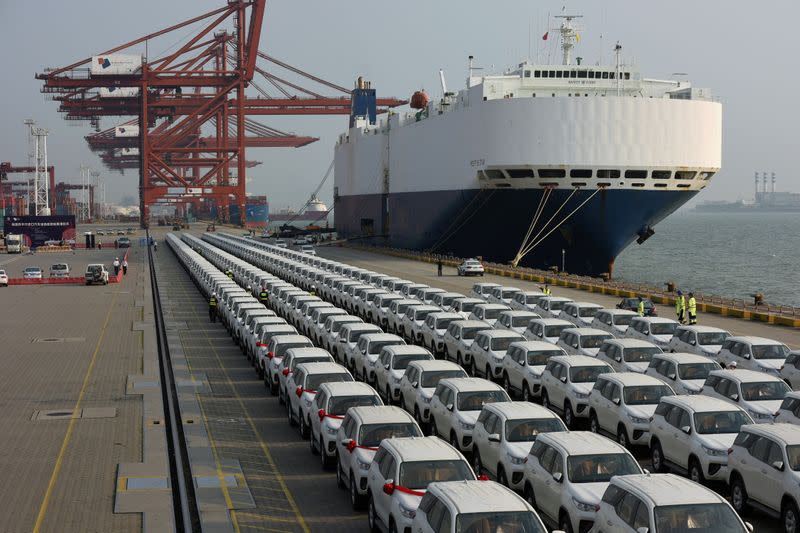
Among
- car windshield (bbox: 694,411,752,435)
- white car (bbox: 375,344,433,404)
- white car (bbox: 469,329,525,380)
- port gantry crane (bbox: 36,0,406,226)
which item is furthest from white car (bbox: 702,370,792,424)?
port gantry crane (bbox: 36,0,406,226)

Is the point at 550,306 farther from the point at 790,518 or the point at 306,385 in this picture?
the point at 790,518

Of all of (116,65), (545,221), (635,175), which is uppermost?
(116,65)

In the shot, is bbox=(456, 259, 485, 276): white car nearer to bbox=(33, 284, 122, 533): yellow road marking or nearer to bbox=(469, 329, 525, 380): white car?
bbox=(33, 284, 122, 533): yellow road marking

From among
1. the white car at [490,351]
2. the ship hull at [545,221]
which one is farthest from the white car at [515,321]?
the ship hull at [545,221]

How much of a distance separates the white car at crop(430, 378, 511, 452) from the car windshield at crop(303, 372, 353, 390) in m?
2.49

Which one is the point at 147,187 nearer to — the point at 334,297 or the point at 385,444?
the point at 334,297

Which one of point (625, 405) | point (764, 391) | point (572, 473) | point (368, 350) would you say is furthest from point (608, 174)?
point (572, 473)

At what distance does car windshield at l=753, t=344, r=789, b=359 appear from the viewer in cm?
2347

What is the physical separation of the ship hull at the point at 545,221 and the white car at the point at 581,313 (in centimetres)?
3004

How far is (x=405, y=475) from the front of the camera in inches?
521

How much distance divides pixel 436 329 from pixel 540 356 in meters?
7.23

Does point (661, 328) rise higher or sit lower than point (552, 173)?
lower

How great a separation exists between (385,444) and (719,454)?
16.1 ft

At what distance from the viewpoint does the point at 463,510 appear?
11.1 meters
